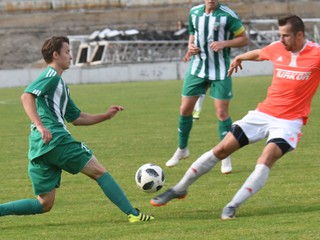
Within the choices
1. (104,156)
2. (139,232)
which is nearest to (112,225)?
(139,232)

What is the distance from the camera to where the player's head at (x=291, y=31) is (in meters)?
7.85

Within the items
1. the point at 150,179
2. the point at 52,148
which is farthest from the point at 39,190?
the point at 150,179

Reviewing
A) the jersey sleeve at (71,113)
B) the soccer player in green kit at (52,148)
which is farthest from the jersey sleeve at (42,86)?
the jersey sleeve at (71,113)

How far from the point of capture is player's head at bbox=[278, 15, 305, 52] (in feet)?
25.8

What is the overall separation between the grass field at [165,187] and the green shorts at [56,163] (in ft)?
1.31

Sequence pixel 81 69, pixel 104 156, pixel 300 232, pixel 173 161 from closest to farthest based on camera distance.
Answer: pixel 300 232
pixel 173 161
pixel 104 156
pixel 81 69

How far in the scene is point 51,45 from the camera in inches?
A: 308

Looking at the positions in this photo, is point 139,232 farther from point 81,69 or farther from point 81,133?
point 81,69

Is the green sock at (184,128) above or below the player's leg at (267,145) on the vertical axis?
below

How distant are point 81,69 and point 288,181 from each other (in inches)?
906

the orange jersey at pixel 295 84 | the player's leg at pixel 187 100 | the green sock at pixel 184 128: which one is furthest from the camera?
the green sock at pixel 184 128

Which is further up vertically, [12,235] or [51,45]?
[51,45]

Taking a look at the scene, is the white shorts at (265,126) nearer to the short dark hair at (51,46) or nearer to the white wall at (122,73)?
the short dark hair at (51,46)

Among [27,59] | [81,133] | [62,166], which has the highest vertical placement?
[62,166]
